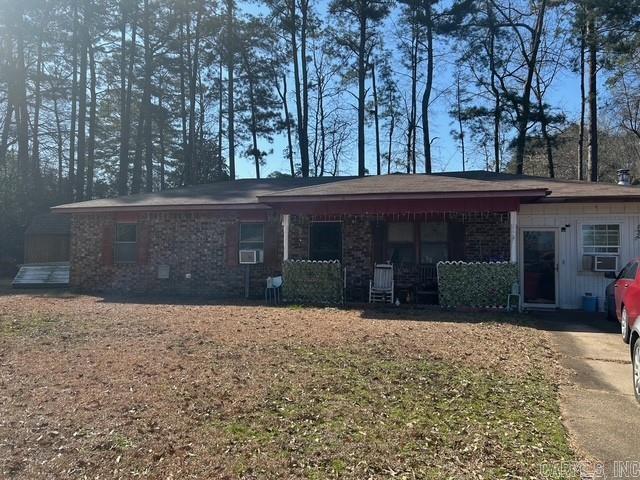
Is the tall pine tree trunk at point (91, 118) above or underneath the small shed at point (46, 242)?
above

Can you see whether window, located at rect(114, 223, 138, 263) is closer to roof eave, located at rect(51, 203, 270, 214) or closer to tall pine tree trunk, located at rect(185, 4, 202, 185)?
roof eave, located at rect(51, 203, 270, 214)

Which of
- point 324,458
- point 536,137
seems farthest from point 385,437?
point 536,137

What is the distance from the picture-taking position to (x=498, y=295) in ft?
34.1

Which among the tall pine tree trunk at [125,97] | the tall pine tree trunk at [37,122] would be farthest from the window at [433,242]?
the tall pine tree trunk at [37,122]

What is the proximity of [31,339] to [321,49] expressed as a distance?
24123mm

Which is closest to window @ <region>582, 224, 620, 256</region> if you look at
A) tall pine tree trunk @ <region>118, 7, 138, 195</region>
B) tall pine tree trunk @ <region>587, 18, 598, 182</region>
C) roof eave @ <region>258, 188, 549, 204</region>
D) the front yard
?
roof eave @ <region>258, 188, 549, 204</region>

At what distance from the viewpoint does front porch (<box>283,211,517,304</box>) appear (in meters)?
11.9

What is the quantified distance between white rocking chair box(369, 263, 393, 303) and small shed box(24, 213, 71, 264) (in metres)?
15.4

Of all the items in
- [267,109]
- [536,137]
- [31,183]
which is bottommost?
[31,183]

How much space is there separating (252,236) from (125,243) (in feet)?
13.5

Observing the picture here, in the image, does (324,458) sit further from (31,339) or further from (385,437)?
(31,339)

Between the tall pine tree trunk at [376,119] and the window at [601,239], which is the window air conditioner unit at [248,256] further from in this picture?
the tall pine tree trunk at [376,119]

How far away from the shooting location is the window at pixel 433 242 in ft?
40.1

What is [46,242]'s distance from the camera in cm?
2069
